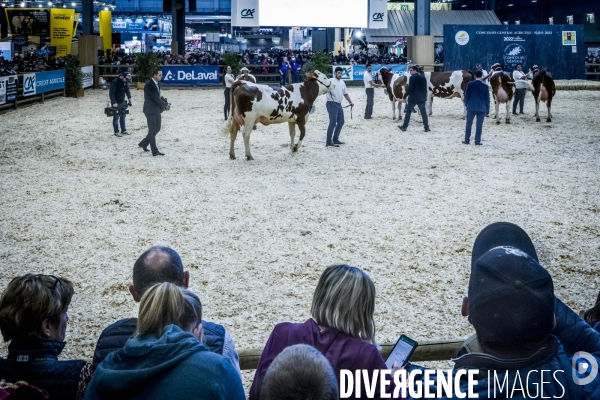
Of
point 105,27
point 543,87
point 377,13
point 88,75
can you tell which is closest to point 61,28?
point 88,75

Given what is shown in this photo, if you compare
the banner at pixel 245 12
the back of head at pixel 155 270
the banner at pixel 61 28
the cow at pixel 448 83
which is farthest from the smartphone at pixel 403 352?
the banner at pixel 61 28

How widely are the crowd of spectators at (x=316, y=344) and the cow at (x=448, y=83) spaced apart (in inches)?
604

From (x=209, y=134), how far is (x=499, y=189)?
732 centimetres

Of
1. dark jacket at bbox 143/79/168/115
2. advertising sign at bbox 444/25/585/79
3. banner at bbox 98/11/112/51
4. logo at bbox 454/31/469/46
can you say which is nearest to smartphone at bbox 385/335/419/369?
dark jacket at bbox 143/79/168/115

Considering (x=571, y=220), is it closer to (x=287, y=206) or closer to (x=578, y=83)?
(x=287, y=206)

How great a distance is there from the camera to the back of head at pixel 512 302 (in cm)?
185

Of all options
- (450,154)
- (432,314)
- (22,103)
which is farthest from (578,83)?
(432,314)

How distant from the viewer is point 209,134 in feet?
46.9

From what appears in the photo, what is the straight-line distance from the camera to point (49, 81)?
2114 cm

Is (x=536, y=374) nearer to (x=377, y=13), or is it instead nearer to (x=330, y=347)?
(x=330, y=347)

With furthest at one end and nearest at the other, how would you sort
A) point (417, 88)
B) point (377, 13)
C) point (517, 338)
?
1. point (377, 13)
2. point (417, 88)
3. point (517, 338)

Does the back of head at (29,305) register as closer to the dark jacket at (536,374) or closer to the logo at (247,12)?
the dark jacket at (536,374)

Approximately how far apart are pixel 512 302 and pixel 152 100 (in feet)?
33.0

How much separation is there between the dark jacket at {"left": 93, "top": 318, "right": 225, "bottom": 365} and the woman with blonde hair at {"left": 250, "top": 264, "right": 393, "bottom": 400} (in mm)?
315
